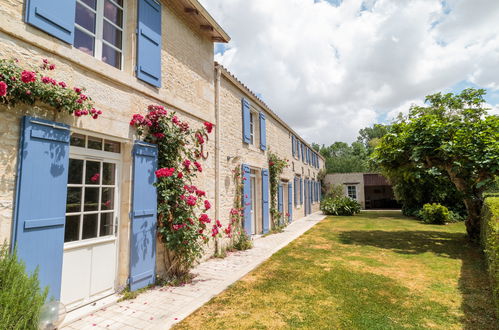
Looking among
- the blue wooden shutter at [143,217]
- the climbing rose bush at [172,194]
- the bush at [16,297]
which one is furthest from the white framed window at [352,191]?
the bush at [16,297]

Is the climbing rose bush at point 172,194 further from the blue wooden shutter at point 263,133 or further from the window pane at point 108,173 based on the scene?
the blue wooden shutter at point 263,133

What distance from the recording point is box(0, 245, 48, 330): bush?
2.00 metres

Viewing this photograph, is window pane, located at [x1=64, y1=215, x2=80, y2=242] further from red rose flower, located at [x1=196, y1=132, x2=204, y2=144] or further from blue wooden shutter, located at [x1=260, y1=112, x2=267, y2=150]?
blue wooden shutter, located at [x1=260, y1=112, x2=267, y2=150]

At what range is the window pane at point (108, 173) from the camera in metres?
3.70

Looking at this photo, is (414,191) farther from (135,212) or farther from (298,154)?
(135,212)

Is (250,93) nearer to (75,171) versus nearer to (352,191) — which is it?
(75,171)

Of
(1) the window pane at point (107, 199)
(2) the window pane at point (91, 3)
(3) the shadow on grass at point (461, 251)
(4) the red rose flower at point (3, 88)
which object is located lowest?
(3) the shadow on grass at point (461, 251)

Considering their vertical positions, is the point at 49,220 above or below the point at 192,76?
below

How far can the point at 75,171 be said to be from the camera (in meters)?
3.33

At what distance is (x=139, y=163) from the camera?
156 inches

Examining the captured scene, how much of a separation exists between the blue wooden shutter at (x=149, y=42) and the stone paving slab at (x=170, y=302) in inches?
132

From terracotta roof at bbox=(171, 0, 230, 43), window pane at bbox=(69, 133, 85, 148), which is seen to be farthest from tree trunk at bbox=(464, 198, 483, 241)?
window pane at bbox=(69, 133, 85, 148)

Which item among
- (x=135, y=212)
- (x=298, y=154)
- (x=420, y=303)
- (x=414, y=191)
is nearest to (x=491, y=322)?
(x=420, y=303)

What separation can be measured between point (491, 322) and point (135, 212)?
473 centimetres
